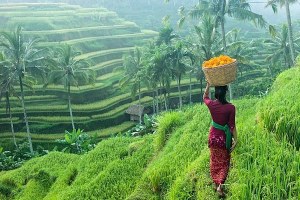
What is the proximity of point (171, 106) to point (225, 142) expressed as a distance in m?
32.5

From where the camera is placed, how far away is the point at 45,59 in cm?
2567

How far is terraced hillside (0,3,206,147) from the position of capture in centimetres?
3056

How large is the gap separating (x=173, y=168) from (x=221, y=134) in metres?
1.41

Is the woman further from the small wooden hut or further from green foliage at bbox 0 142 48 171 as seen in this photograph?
the small wooden hut

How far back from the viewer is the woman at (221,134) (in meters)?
4.23

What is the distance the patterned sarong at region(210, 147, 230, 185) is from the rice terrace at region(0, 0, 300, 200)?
0.01m

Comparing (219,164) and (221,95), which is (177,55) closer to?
(221,95)

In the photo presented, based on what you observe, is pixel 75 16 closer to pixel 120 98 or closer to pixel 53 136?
pixel 120 98

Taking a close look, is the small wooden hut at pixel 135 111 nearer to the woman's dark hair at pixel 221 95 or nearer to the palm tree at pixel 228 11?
the palm tree at pixel 228 11

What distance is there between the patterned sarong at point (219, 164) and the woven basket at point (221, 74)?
31.9 inches

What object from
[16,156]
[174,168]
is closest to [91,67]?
[16,156]

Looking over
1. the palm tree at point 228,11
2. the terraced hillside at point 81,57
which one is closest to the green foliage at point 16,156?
the terraced hillside at point 81,57

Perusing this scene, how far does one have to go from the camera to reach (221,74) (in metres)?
4.29

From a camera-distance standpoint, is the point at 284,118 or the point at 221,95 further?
the point at 284,118
